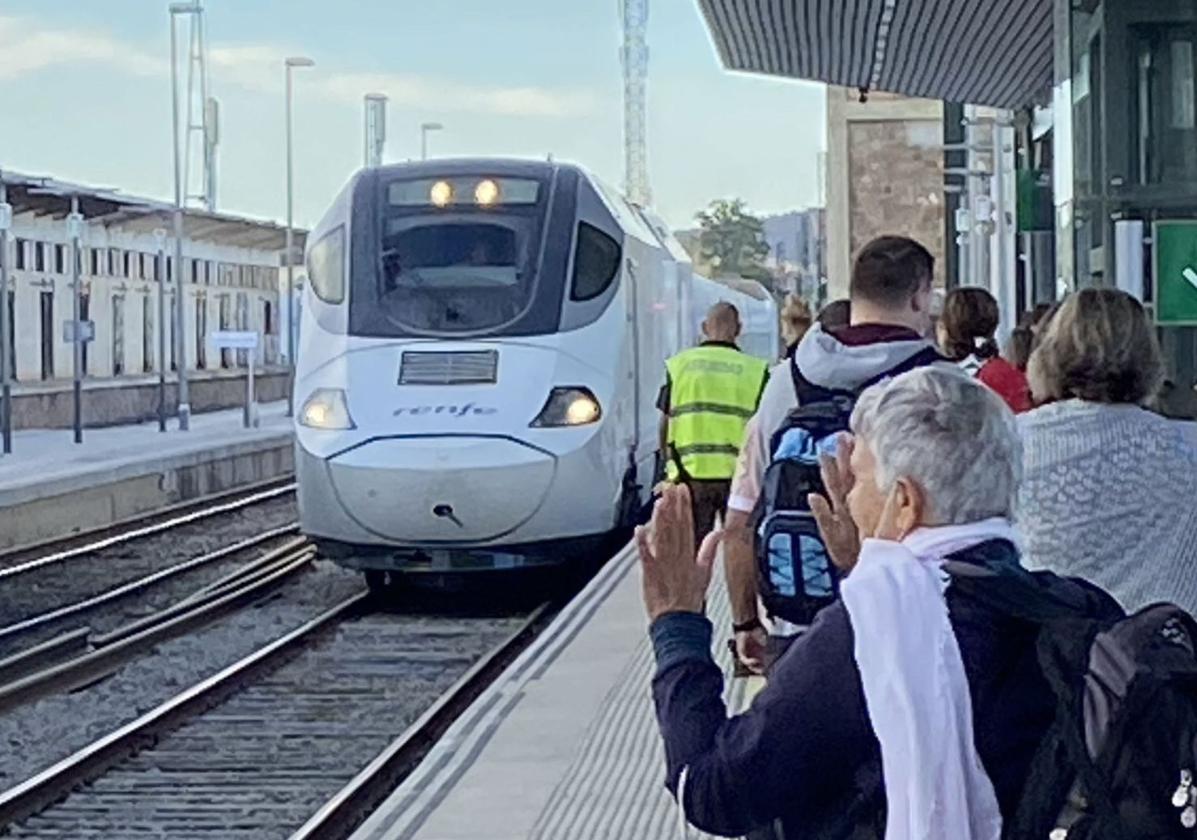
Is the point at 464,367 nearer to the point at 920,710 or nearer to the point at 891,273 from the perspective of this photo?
the point at 891,273

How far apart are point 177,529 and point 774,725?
2119cm

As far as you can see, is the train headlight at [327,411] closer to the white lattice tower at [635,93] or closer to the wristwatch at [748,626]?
the wristwatch at [748,626]

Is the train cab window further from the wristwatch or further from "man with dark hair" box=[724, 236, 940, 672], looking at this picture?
"man with dark hair" box=[724, 236, 940, 672]

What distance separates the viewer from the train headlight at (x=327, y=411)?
562 inches

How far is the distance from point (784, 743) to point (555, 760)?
18.2 ft

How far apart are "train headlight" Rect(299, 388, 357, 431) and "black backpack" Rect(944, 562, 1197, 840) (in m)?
11.5

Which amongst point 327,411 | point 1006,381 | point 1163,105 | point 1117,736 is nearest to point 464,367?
point 327,411

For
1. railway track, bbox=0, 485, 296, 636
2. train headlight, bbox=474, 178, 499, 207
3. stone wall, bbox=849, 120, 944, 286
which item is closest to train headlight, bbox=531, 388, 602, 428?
train headlight, bbox=474, 178, 499, 207

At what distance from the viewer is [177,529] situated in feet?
77.7

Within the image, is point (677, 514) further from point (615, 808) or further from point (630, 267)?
point (630, 267)

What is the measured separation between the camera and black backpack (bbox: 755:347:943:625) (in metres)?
4.76

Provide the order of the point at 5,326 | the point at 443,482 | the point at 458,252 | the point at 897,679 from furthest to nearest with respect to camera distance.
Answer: the point at 5,326, the point at 458,252, the point at 443,482, the point at 897,679

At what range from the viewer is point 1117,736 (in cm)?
278

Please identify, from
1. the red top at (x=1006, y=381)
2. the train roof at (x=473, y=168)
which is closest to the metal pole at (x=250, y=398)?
the train roof at (x=473, y=168)
